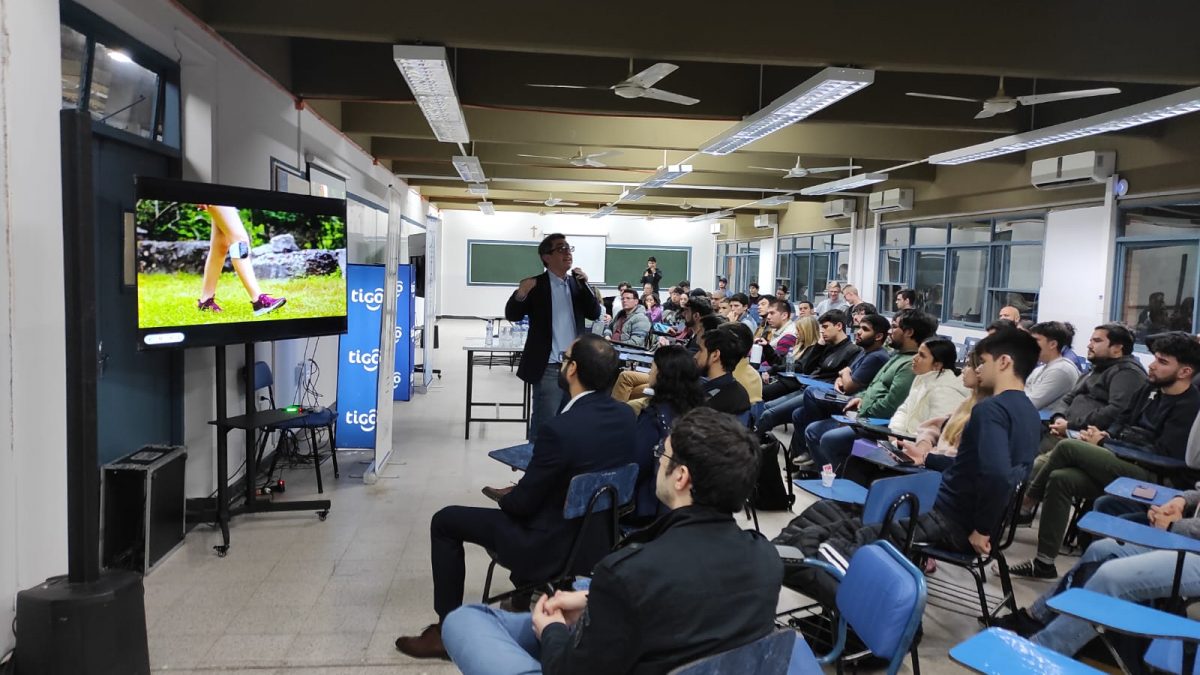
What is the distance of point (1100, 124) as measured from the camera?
18.0 feet

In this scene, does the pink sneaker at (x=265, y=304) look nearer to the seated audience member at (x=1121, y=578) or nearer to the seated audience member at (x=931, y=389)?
the seated audience member at (x=931, y=389)

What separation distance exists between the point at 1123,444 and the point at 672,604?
380 cm

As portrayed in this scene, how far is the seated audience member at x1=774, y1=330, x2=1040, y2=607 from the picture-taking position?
296 centimetres

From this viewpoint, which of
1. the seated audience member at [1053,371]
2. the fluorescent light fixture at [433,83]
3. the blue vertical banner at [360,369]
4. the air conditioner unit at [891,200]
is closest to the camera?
the fluorescent light fixture at [433,83]

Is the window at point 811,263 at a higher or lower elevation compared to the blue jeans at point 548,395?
higher

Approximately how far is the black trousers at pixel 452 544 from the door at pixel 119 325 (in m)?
1.56

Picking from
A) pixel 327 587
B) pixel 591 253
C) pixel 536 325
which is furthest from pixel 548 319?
pixel 591 253

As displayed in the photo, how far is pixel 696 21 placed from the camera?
471 centimetres

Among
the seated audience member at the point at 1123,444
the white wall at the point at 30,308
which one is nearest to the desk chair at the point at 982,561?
the seated audience member at the point at 1123,444

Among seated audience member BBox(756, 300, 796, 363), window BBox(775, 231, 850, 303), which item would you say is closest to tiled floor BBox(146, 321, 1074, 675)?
seated audience member BBox(756, 300, 796, 363)

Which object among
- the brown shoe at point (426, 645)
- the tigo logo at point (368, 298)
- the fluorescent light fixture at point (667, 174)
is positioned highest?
the fluorescent light fixture at point (667, 174)

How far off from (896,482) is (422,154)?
8.08 metres

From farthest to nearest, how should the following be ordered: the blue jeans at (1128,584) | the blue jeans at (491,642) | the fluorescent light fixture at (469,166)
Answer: the fluorescent light fixture at (469,166) < the blue jeans at (1128,584) < the blue jeans at (491,642)

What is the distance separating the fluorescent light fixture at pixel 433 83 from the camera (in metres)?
4.45
